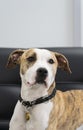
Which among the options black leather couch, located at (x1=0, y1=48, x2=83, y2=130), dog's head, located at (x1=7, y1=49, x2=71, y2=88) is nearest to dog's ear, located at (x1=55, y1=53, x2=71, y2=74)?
dog's head, located at (x1=7, y1=49, x2=71, y2=88)

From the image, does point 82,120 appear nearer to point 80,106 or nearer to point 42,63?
point 80,106

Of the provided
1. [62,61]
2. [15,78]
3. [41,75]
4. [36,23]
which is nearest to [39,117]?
[41,75]

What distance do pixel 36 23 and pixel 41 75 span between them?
106cm

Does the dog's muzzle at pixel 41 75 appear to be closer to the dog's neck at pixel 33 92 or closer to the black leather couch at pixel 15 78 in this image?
the dog's neck at pixel 33 92

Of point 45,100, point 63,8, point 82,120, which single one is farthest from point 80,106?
point 63,8

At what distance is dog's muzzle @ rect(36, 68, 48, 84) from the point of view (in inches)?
60.2

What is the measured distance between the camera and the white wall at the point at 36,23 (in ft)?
8.21

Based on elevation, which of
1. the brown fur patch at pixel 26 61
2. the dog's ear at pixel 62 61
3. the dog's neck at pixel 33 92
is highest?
the brown fur patch at pixel 26 61

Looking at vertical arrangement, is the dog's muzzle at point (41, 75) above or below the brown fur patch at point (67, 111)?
above

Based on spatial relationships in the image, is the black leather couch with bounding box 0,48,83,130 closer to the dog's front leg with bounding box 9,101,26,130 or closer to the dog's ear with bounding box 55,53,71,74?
the dog's ear with bounding box 55,53,71,74

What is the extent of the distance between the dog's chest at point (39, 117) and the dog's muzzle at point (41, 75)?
0.16 metres

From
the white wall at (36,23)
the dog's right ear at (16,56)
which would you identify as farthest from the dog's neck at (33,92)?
the white wall at (36,23)

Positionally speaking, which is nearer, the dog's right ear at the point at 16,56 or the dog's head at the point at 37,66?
the dog's head at the point at 37,66

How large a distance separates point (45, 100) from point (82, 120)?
327 millimetres
